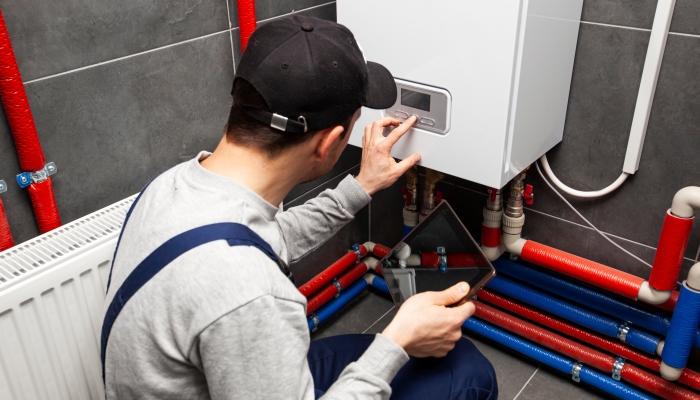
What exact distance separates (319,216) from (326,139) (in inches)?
13.3

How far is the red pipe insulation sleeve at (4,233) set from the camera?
0.97 meters

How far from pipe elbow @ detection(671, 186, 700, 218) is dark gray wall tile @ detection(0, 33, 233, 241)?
0.97 m

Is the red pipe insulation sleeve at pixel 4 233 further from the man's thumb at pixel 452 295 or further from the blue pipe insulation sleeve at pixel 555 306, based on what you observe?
the blue pipe insulation sleeve at pixel 555 306

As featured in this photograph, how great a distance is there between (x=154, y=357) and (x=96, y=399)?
0.49m

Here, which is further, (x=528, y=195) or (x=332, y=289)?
(x=332, y=289)

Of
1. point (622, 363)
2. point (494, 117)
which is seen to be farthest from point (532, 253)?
point (494, 117)

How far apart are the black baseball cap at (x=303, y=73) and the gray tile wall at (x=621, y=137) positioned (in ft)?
2.23

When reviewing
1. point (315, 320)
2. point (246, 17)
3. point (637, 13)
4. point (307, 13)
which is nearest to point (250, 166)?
point (246, 17)

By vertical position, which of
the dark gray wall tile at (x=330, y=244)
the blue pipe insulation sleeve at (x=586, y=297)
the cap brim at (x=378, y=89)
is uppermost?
the cap brim at (x=378, y=89)

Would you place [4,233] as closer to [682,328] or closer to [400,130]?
[400,130]

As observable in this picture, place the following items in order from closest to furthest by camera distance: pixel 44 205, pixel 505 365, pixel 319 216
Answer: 1. pixel 44 205
2. pixel 319 216
3. pixel 505 365

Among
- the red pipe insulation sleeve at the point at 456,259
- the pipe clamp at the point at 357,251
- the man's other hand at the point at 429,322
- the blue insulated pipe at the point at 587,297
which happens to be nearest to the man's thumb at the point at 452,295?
the man's other hand at the point at 429,322

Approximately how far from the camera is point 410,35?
1.15m

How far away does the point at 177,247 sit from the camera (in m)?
0.71
